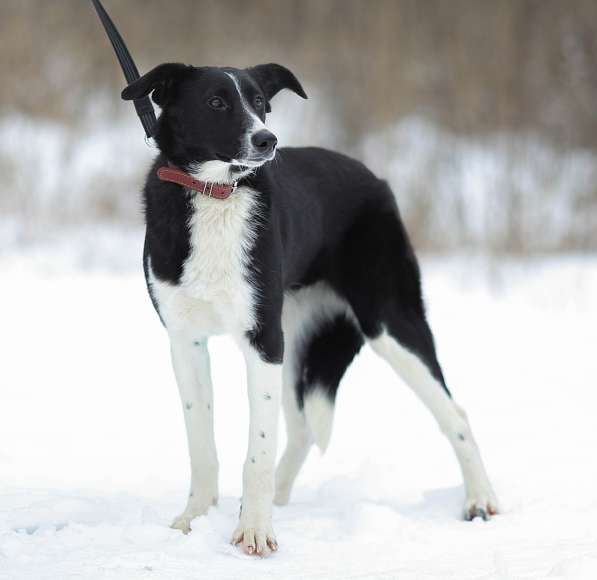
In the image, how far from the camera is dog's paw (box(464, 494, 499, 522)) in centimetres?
346

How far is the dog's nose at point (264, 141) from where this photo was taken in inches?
112

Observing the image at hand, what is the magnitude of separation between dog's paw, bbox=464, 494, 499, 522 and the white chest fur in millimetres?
1088

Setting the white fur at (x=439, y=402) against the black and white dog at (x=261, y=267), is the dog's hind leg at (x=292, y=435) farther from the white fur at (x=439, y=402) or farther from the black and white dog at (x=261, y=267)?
the white fur at (x=439, y=402)

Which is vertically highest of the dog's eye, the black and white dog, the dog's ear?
the dog's ear

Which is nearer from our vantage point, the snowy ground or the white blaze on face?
the snowy ground

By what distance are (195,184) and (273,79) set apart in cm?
50

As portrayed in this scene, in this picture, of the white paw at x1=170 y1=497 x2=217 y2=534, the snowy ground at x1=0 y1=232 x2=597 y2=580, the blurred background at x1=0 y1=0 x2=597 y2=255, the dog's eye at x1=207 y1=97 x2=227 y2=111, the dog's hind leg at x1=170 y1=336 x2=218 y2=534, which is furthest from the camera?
the blurred background at x1=0 y1=0 x2=597 y2=255

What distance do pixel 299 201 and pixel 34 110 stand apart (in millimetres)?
6163

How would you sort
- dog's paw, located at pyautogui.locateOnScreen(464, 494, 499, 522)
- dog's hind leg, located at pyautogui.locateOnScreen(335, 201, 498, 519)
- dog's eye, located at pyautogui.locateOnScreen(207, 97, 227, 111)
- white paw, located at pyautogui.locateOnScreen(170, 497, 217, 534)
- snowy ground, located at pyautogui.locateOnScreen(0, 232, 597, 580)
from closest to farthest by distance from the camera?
1. snowy ground, located at pyautogui.locateOnScreen(0, 232, 597, 580)
2. dog's eye, located at pyautogui.locateOnScreen(207, 97, 227, 111)
3. white paw, located at pyautogui.locateOnScreen(170, 497, 217, 534)
4. dog's paw, located at pyautogui.locateOnScreen(464, 494, 499, 522)
5. dog's hind leg, located at pyautogui.locateOnScreen(335, 201, 498, 519)

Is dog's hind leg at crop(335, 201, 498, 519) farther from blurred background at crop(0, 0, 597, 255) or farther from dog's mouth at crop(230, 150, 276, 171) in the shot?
blurred background at crop(0, 0, 597, 255)

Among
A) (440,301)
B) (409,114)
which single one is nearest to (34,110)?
(409,114)

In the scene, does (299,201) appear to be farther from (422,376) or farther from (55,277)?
(55,277)

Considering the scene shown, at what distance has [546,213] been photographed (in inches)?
328

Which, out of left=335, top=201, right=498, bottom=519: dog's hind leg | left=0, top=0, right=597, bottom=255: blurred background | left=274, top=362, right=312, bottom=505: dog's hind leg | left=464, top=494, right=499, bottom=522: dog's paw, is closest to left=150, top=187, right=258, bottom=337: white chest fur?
left=335, top=201, right=498, bottom=519: dog's hind leg
